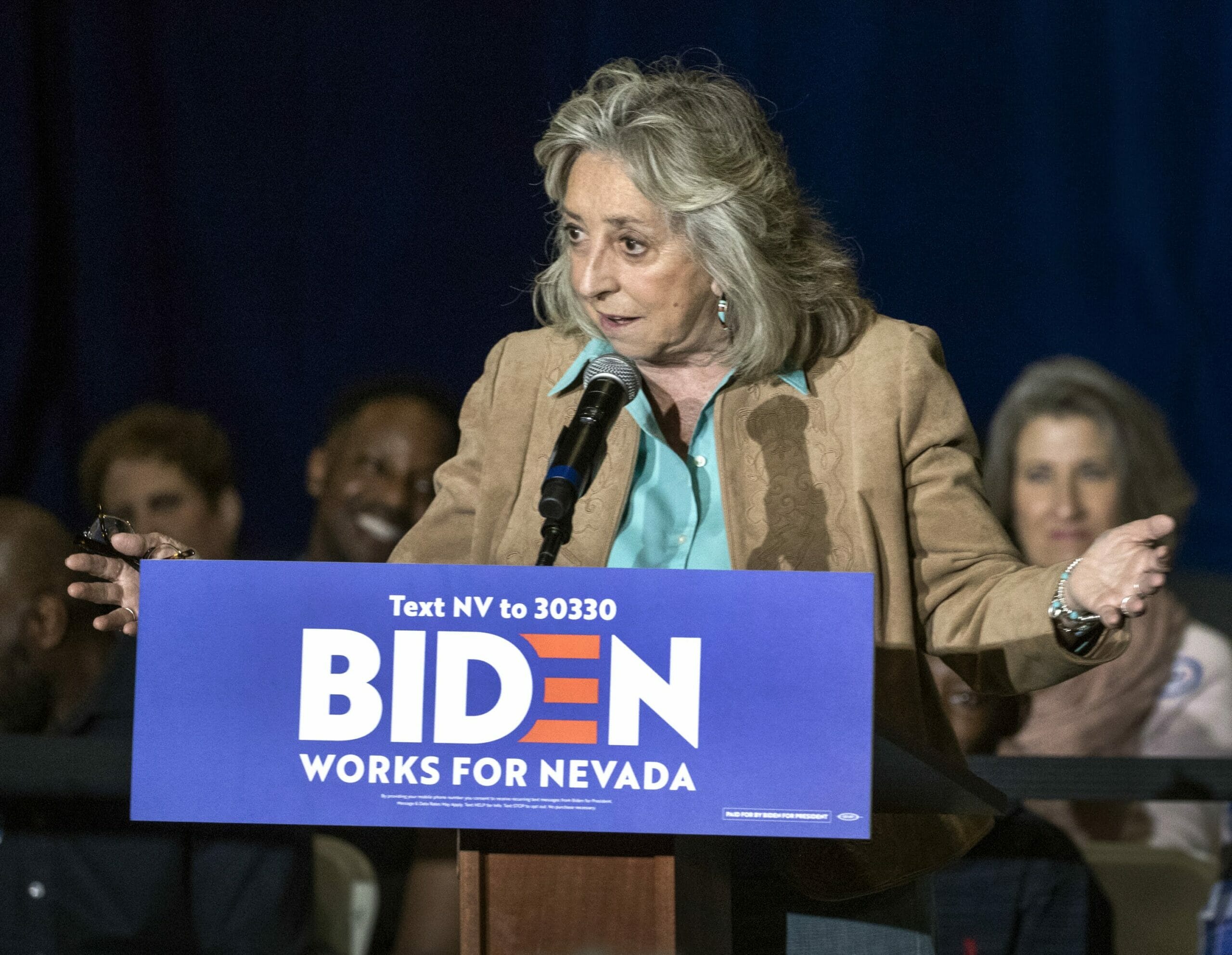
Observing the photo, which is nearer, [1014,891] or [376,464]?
[1014,891]

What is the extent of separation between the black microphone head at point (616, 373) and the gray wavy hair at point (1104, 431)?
1.79 meters

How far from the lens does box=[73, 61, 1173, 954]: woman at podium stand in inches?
60.6

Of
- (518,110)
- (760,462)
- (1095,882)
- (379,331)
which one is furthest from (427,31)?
(1095,882)

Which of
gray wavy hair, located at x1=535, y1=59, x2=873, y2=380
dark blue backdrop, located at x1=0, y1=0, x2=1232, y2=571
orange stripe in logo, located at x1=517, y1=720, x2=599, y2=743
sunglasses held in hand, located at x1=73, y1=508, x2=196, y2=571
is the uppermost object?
dark blue backdrop, located at x1=0, y1=0, x2=1232, y2=571

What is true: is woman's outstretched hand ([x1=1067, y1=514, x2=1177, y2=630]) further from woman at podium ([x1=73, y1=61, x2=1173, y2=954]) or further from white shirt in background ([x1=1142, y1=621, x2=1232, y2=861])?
white shirt in background ([x1=1142, y1=621, x2=1232, y2=861])

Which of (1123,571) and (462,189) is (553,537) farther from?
(462,189)

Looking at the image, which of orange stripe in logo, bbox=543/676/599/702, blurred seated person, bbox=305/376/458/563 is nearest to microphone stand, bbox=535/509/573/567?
orange stripe in logo, bbox=543/676/599/702

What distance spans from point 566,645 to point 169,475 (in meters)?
2.42

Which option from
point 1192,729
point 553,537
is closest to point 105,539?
point 553,537

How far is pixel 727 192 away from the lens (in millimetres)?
1599

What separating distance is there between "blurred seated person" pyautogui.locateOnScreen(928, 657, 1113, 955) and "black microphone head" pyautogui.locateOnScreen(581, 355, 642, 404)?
4.92 ft

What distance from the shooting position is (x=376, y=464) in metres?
3.25

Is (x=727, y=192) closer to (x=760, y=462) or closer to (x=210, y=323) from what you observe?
(x=760, y=462)

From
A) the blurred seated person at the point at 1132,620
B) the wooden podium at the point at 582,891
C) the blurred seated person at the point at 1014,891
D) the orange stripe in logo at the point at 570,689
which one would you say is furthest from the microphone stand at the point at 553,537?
the blurred seated person at the point at 1132,620
